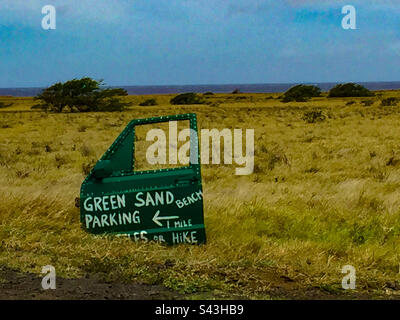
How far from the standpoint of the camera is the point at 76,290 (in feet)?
16.4

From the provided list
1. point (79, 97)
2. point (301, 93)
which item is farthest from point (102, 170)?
point (301, 93)

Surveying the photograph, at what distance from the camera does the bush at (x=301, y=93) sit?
227ft

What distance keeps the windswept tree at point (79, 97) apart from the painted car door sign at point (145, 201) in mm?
43967

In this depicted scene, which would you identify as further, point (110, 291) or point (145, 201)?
point (145, 201)

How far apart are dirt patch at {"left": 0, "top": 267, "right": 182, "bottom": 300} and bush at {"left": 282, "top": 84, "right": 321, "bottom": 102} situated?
65.2 m

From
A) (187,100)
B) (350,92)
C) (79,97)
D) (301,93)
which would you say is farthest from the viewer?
(350,92)

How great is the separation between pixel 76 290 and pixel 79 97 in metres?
47.3

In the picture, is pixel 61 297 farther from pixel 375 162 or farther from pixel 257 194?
pixel 375 162

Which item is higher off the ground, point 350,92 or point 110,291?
point 350,92

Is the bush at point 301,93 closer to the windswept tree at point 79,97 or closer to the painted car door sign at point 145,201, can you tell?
the windswept tree at point 79,97

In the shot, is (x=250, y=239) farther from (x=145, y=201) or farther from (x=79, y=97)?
(x=79, y=97)

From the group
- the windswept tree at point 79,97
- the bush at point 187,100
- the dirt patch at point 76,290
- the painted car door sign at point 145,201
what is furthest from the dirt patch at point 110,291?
the bush at point 187,100

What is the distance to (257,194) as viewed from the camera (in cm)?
976
